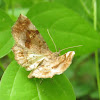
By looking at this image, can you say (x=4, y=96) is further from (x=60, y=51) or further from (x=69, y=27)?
(x=69, y=27)

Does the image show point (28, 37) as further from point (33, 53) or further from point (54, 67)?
point (54, 67)

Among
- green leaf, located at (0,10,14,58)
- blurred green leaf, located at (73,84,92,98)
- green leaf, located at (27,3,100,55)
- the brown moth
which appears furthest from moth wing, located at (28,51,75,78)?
blurred green leaf, located at (73,84,92,98)

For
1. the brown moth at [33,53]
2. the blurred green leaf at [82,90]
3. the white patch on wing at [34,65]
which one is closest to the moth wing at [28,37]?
the brown moth at [33,53]

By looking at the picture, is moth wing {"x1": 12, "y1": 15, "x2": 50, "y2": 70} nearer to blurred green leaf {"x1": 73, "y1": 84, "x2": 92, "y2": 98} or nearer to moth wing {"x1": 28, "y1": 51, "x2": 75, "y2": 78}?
moth wing {"x1": 28, "y1": 51, "x2": 75, "y2": 78}

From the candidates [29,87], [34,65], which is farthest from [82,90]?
[29,87]

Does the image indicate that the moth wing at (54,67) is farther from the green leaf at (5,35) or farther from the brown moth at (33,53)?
the green leaf at (5,35)

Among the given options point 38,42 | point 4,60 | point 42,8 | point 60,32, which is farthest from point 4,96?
point 4,60
